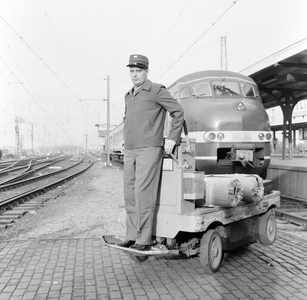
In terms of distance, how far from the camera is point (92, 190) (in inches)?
500

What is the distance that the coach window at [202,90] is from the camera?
8428mm

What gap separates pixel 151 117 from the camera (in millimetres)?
4113

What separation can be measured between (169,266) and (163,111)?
1.94 metres

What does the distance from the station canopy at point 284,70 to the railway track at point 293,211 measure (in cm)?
472

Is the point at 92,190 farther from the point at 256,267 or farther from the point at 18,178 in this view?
the point at 256,267

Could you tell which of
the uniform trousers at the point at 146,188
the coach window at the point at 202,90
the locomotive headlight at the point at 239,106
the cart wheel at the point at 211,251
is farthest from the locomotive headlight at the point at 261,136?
the uniform trousers at the point at 146,188

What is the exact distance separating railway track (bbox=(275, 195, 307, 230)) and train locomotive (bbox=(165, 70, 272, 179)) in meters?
1.01

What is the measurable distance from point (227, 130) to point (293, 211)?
3.01m

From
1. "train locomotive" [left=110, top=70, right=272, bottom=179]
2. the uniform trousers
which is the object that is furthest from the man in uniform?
"train locomotive" [left=110, top=70, right=272, bottom=179]

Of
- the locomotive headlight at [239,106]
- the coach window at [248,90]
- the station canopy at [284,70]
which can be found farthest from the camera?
the station canopy at [284,70]

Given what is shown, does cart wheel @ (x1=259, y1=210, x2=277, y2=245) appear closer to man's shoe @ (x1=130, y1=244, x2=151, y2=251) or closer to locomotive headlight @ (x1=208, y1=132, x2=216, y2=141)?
man's shoe @ (x1=130, y1=244, x2=151, y2=251)

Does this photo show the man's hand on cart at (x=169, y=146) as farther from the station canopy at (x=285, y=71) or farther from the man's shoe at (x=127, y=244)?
the station canopy at (x=285, y=71)

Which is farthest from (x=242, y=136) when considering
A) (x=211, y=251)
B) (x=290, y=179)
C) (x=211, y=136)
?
(x=290, y=179)

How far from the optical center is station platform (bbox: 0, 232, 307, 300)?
3.68m
